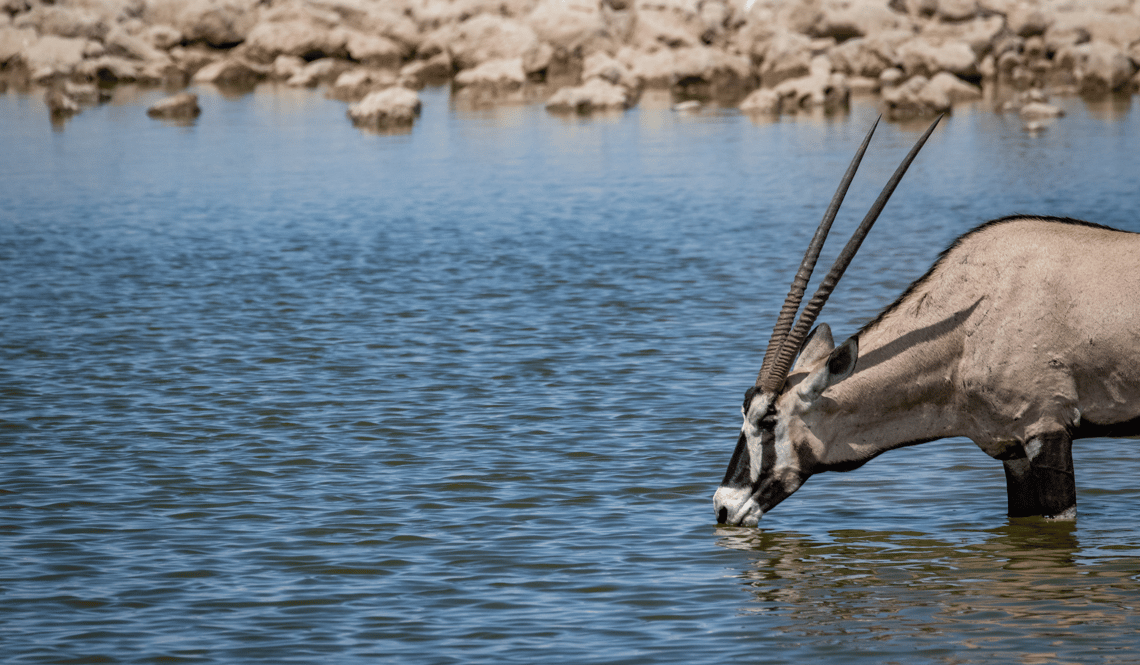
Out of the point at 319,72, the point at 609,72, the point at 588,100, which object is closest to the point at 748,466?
the point at 588,100

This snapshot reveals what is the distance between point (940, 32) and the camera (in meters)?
76.7

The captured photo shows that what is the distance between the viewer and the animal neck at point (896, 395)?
9508 mm

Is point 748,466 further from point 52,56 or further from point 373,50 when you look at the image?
point 52,56

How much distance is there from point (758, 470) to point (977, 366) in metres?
1.58

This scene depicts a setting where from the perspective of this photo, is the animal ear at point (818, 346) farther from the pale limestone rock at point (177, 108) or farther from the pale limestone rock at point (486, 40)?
Result: the pale limestone rock at point (486, 40)

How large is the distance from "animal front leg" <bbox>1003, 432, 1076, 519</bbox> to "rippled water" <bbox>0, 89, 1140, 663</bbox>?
34 cm

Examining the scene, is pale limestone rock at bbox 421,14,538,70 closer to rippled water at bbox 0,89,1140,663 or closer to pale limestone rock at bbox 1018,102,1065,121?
pale limestone rock at bbox 1018,102,1065,121

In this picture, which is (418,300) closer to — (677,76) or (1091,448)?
(1091,448)

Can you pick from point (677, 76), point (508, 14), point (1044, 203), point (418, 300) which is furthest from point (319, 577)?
point (508, 14)

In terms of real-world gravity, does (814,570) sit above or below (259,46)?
below

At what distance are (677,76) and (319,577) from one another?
61.7 m

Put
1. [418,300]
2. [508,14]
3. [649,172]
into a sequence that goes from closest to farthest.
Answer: [418,300] < [649,172] < [508,14]

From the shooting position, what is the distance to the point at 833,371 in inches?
366

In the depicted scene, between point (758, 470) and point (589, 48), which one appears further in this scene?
point (589, 48)
